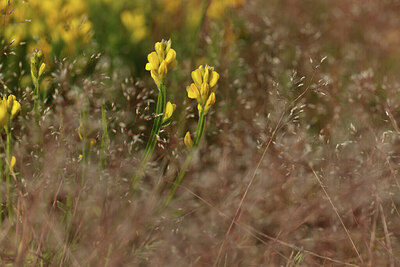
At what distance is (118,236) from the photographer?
4.91ft

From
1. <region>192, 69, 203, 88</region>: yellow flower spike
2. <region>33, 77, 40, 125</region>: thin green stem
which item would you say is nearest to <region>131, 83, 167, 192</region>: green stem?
<region>192, 69, 203, 88</region>: yellow flower spike

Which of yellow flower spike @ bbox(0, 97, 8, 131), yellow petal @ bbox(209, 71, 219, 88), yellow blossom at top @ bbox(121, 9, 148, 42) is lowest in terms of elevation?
yellow blossom at top @ bbox(121, 9, 148, 42)

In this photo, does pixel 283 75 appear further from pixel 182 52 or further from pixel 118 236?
pixel 118 236

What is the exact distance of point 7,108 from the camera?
4.91 feet

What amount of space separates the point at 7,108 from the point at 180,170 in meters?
0.66

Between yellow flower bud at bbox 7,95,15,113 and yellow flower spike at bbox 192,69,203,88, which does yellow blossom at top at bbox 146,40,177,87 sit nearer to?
yellow flower spike at bbox 192,69,203,88

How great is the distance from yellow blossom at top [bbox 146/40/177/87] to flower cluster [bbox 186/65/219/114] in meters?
0.09

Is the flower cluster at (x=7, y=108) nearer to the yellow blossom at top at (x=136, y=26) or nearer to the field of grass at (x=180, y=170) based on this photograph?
the field of grass at (x=180, y=170)

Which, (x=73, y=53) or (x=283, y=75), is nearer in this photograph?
(x=73, y=53)

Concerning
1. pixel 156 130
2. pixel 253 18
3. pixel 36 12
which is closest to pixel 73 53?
pixel 36 12

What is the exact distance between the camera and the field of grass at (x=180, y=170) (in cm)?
154

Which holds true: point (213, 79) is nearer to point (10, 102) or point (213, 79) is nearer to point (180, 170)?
point (180, 170)

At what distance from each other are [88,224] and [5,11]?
0.84m

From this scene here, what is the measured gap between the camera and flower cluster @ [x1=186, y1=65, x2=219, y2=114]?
1.55 meters
